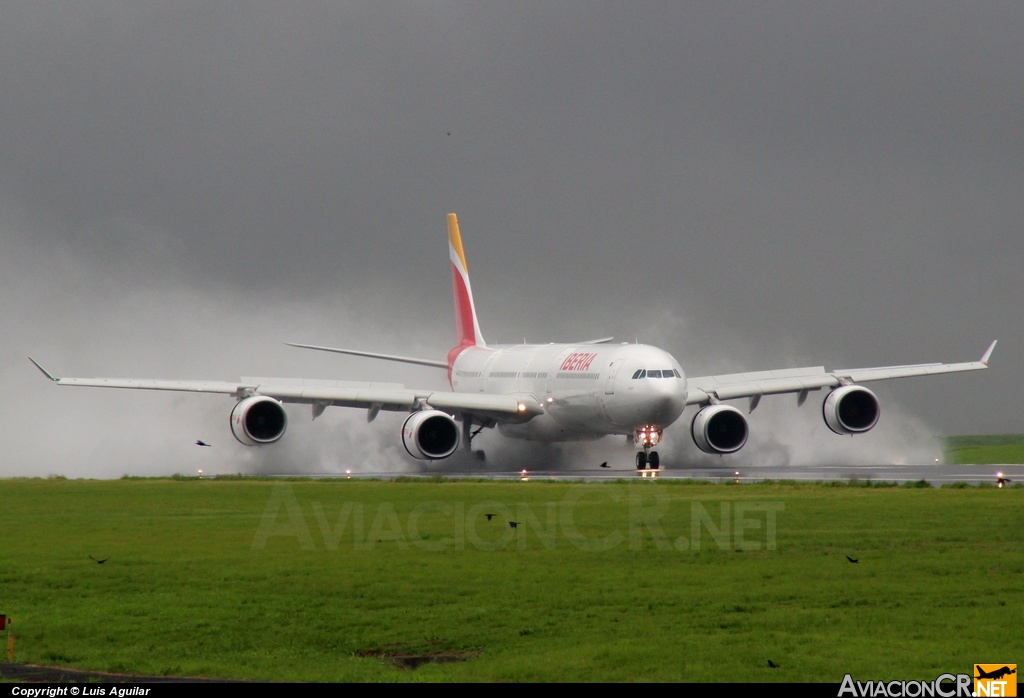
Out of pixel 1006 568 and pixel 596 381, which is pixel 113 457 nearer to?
pixel 596 381

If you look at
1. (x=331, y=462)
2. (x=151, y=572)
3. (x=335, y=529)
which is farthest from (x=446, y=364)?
(x=151, y=572)

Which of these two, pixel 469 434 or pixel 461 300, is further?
pixel 461 300

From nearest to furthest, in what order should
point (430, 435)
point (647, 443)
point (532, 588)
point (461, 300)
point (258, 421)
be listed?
point (532, 588) → point (647, 443) → point (430, 435) → point (258, 421) → point (461, 300)

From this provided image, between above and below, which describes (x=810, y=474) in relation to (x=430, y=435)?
below

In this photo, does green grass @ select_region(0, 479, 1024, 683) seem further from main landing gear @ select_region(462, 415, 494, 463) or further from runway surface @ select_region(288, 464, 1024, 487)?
main landing gear @ select_region(462, 415, 494, 463)

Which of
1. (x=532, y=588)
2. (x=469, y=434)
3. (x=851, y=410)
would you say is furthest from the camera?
(x=469, y=434)

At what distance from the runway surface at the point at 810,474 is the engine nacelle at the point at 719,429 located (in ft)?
7.15

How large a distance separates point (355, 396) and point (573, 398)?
8152 mm

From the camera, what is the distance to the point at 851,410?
54.0m

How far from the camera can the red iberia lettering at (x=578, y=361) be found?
51944mm

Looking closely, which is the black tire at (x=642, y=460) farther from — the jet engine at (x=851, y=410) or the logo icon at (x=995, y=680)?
the logo icon at (x=995, y=680)

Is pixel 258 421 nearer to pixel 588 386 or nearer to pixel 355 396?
pixel 355 396

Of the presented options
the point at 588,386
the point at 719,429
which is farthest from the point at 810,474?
the point at 588,386
